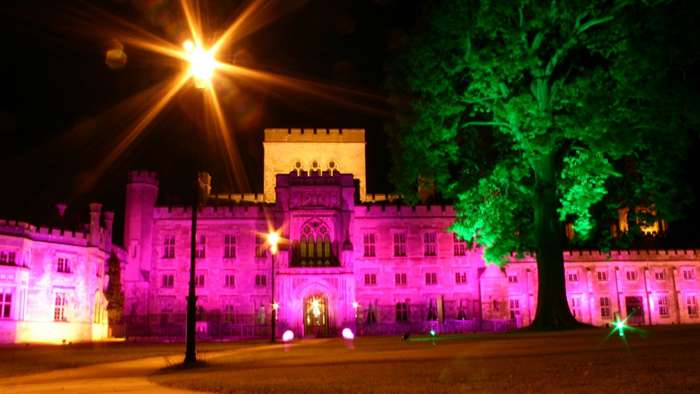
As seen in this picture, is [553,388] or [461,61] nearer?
[553,388]

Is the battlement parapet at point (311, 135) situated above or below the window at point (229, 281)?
above

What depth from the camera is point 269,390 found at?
9117 millimetres

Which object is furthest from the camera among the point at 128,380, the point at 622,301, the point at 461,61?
the point at 622,301

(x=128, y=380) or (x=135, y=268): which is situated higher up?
(x=135, y=268)

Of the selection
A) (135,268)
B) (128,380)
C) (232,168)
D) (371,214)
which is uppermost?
(232,168)

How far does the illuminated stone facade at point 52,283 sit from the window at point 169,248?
4.89 metres

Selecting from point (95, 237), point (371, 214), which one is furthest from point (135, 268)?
point (371, 214)

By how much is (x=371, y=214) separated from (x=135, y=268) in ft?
57.4

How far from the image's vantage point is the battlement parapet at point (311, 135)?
2314 inches

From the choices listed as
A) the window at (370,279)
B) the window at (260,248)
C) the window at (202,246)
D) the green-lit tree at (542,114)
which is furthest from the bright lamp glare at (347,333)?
the window at (202,246)

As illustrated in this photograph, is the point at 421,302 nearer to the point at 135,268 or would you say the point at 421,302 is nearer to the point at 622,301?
the point at 622,301

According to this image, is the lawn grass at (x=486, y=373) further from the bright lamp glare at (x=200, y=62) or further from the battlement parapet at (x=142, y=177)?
the battlement parapet at (x=142, y=177)

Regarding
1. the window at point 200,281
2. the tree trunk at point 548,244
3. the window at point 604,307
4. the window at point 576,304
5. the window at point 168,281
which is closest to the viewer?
the tree trunk at point 548,244

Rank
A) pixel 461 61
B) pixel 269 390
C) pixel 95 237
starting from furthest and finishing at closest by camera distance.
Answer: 1. pixel 95 237
2. pixel 461 61
3. pixel 269 390
